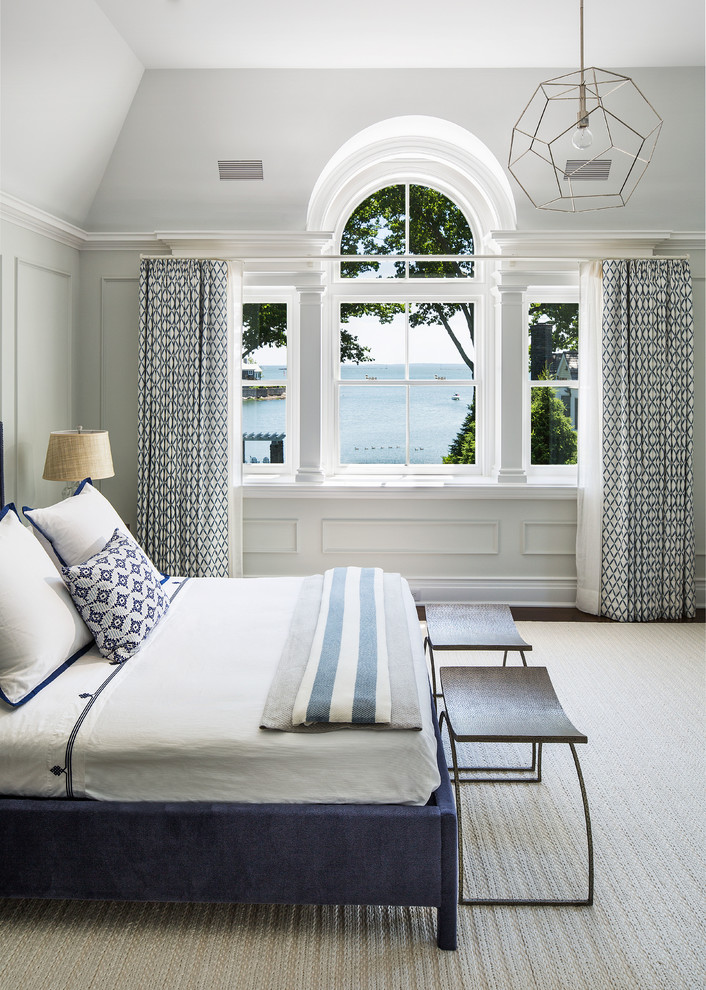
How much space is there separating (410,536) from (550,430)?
122 centimetres

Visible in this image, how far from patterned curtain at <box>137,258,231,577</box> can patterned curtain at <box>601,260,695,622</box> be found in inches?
96.1

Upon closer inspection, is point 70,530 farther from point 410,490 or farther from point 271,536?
point 410,490

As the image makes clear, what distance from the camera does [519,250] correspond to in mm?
4672

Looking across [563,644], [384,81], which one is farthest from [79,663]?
[384,81]

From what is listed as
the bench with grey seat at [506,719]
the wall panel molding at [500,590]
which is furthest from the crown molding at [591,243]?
the bench with grey seat at [506,719]

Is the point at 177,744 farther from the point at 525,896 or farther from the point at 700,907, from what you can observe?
the point at 700,907

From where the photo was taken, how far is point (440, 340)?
5.02m

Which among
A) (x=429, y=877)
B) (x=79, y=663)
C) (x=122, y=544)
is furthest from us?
(x=122, y=544)

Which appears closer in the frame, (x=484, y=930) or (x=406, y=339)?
(x=484, y=930)

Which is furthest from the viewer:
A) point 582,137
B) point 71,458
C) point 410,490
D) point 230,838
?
point 410,490

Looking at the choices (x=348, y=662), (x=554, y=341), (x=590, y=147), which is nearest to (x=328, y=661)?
(x=348, y=662)

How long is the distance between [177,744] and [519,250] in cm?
389

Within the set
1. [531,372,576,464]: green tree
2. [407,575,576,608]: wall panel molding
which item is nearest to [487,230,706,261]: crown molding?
[531,372,576,464]: green tree

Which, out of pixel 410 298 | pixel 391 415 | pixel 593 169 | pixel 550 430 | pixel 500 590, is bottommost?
pixel 500 590
